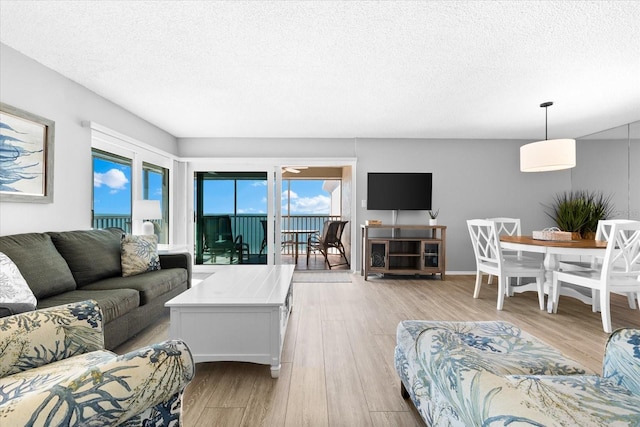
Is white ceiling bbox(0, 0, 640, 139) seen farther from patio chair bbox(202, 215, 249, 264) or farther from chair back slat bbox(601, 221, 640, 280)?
patio chair bbox(202, 215, 249, 264)

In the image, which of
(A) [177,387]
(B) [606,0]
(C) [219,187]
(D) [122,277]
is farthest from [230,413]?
(C) [219,187]

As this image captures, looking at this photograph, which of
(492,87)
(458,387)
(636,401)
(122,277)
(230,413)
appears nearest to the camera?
(458,387)

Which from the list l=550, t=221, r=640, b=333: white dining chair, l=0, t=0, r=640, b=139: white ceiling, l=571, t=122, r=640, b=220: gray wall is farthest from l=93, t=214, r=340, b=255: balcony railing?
l=571, t=122, r=640, b=220: gray wall

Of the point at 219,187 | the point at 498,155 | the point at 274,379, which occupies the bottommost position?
the point at 274,379

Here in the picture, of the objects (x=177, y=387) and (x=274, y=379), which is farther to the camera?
(x=274, y=379)

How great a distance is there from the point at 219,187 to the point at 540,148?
15.2ft

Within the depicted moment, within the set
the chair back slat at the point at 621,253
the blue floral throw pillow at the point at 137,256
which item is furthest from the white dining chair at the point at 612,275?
the blue floral throw pillow at the point at 137,256

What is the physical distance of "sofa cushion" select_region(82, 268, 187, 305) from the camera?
102 inches

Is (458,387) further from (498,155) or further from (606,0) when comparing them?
(498,155)

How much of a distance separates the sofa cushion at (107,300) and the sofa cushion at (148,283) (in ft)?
0.32

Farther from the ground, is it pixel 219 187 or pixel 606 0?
pixel 606 0

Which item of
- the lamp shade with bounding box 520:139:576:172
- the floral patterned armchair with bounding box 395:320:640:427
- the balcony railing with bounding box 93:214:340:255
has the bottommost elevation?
the floral patterned armchair with bounding box 395:320:640:427

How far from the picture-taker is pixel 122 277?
9.54 ft

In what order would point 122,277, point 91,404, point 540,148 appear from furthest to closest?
point 540,148 < point 122,277 < point 91,404
